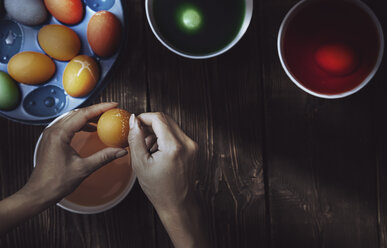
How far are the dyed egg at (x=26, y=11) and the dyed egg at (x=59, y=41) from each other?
0.03 meters

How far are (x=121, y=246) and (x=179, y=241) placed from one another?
189 mm

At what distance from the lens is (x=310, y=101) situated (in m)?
0.76

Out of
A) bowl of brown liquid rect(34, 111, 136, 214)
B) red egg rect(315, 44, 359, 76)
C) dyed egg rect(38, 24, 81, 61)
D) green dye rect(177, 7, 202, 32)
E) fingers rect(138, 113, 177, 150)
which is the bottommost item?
bowl of brown liquid rect(34, 111, 136, 214)

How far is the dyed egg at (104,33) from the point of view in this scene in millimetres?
696

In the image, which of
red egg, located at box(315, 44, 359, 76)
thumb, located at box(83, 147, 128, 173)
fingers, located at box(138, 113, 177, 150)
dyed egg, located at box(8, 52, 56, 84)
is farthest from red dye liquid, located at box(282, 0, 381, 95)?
dyed egg, located at box(8, 52, 56, 84)

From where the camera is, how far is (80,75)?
70cm

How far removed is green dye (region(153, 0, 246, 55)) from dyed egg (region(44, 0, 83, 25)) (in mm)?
166

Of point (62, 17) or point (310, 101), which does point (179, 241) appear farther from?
point (62, 17)

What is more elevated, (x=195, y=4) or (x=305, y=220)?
(x=195, y=4)

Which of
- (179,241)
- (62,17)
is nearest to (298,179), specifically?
(179,241)

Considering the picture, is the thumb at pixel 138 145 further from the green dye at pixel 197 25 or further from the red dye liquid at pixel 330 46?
the red dye liquid at pixel 330 46

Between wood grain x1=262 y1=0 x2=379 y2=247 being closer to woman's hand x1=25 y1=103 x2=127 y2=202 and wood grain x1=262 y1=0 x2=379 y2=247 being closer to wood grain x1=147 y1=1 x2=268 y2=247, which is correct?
wood grain x1=147 y1=1 x2=268 y2=247

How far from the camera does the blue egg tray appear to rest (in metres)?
0.74

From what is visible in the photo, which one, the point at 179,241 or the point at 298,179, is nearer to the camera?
the point at 179,241
